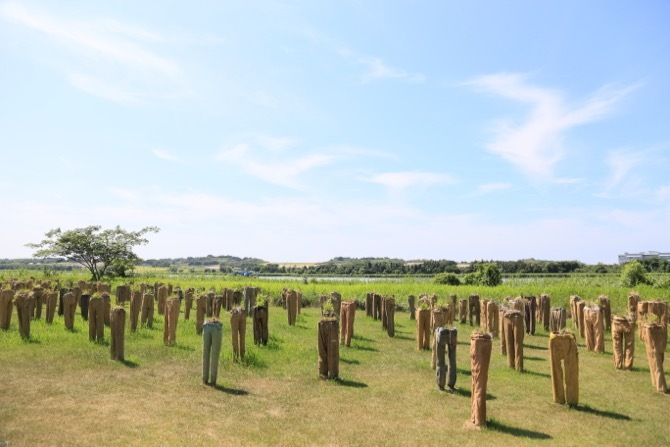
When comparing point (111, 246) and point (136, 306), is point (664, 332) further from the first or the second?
point (111, 246)

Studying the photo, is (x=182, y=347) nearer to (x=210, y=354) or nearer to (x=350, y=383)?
(x=210, y=354)

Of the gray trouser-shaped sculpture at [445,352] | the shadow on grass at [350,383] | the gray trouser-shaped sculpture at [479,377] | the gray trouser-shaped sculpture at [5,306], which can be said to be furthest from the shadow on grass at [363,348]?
the gray trouser-shaped sculpture at [5,306]

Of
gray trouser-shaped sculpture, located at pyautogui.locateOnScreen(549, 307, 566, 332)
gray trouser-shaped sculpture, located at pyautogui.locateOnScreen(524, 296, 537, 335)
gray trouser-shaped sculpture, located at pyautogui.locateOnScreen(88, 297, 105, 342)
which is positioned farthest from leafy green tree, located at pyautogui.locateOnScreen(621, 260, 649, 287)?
gray trouser-shaped sculpture, located at pyautogui.locateOnScreen(88, 297, 105, 342)

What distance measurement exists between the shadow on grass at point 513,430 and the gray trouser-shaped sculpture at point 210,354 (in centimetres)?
530

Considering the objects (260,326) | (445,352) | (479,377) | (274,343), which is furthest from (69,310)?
(479,377)

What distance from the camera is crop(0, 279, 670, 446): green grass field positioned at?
7.04 metres

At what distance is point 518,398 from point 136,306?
12715 millimetres

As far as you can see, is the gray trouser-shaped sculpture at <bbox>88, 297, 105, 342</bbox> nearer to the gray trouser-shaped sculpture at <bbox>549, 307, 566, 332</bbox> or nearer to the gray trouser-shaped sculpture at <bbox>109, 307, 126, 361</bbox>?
the gray trouser-shaped sculpture at <bbox>109, 307, 126, 361</bbox>

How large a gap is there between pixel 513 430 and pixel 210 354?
5818mm

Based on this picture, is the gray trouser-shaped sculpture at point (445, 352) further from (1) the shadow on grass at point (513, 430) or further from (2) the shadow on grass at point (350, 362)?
(2) the shadow on grass at point (350, 362)

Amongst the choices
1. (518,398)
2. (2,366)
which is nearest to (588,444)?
(518,398)

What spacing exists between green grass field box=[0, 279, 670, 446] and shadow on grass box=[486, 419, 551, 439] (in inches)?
1.2

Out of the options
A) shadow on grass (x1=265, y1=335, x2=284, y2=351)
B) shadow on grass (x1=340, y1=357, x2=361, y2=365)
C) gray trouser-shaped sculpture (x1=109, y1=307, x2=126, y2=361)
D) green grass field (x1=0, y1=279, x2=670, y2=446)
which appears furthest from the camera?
shadow on grass (x1=265, y1=335, x2=284, y2=351)

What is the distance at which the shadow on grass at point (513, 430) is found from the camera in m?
7.18
